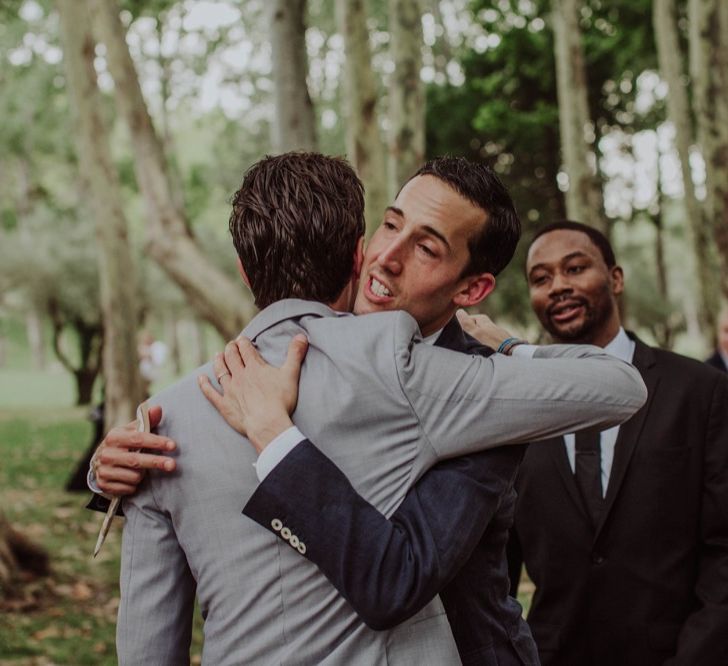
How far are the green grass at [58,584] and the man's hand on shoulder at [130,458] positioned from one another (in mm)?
4812

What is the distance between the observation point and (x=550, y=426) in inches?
75.1

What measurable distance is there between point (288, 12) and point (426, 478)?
26.5ft

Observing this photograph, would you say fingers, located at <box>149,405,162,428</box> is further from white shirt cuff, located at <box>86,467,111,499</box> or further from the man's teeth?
the man's teeth

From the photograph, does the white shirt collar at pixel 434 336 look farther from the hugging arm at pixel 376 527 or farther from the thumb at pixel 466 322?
the hugging arm at pixel 376 527

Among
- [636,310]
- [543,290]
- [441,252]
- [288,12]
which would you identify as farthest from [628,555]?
[636,310]

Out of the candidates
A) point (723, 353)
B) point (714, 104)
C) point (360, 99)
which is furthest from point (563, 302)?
point (714, 104)

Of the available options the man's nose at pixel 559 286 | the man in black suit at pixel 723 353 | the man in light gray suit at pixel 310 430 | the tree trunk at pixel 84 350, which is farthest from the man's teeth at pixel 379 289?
the tree trunk at pixel 84 350

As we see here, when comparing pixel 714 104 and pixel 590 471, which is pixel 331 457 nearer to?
pixel 590 471

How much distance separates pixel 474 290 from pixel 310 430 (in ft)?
2.01

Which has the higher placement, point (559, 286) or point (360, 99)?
point (360, 99)

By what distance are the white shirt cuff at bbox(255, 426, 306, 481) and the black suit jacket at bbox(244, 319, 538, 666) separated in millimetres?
12

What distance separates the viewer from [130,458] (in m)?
1.85

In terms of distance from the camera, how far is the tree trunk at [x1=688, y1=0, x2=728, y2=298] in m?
10.3

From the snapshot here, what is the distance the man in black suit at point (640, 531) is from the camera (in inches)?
120
